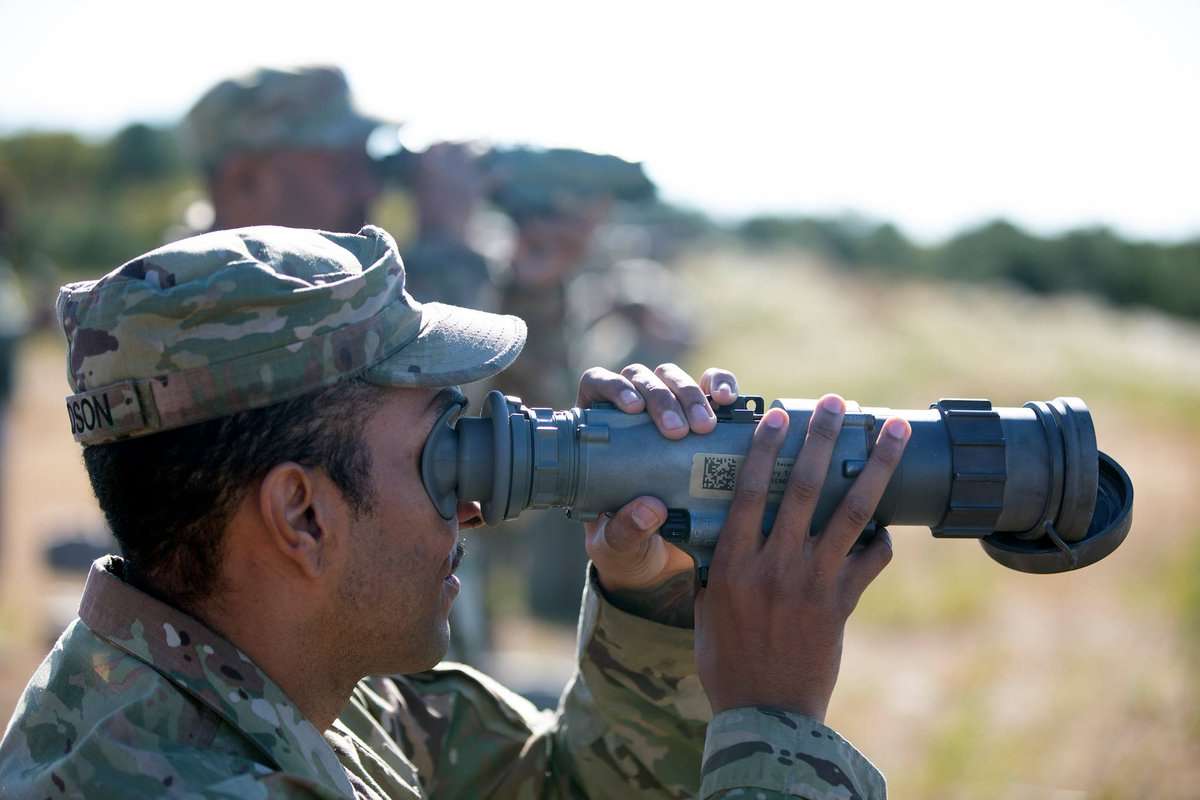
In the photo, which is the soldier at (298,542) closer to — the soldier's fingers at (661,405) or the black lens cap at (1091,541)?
the soldier's fingers at (661,405)

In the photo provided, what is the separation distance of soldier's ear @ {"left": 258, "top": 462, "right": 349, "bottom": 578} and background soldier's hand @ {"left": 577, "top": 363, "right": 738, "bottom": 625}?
0.43 metres

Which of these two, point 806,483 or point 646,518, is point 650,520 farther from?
point 806,483

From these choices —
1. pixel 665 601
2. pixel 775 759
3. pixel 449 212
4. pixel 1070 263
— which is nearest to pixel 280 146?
pixel 449 212

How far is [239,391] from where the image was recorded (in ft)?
5.30

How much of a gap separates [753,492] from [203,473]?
2.62ft

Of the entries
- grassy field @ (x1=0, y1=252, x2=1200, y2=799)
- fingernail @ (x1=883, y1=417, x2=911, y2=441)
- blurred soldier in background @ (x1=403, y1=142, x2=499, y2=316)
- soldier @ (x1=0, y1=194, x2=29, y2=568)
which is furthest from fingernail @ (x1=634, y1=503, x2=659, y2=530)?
soldier @ (x1=0, y1=194, x2=29, y2=568)

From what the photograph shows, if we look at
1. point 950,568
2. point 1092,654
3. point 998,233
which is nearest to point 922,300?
point 998,233

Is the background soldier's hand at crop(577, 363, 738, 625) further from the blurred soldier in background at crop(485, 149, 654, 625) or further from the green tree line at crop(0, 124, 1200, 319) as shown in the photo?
the green tree line at crop(0, 124, 1200, 319)

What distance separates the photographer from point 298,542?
5.54ft

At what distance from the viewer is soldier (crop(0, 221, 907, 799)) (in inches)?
62.8

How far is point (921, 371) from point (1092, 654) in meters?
10.9

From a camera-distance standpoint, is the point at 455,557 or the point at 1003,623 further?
the point at 1003,623

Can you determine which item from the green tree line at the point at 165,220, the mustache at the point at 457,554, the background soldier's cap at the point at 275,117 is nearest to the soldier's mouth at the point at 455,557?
the mustache at the point at 457,554

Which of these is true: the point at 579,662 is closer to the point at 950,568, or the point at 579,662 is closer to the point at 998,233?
the point at 950,568
